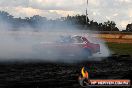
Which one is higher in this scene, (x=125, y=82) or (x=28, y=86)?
(x=125, y=82)

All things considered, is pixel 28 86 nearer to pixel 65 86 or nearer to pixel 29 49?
pixel 65 86

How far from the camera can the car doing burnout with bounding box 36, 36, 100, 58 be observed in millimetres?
22188

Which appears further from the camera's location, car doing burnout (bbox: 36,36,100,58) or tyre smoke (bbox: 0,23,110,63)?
car doing burnout (bbox: 36,36,100,58)

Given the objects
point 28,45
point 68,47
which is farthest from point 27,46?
point 68,47

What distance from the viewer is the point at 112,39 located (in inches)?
2153

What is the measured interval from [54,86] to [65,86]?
371mm

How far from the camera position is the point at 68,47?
2259 cm

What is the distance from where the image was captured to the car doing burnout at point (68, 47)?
22.2 meters

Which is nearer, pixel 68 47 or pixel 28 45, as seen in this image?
pixel 68 47

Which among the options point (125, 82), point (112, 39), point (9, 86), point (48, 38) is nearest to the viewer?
point (125, 82)

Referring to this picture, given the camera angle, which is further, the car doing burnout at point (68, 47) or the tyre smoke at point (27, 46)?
the car doing burnout at point (68, 47)

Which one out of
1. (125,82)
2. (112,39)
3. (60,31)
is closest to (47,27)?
(60,31)

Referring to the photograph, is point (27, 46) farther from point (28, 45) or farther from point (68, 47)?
point (68, 47)

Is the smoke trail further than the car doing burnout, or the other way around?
the car doing burnout
